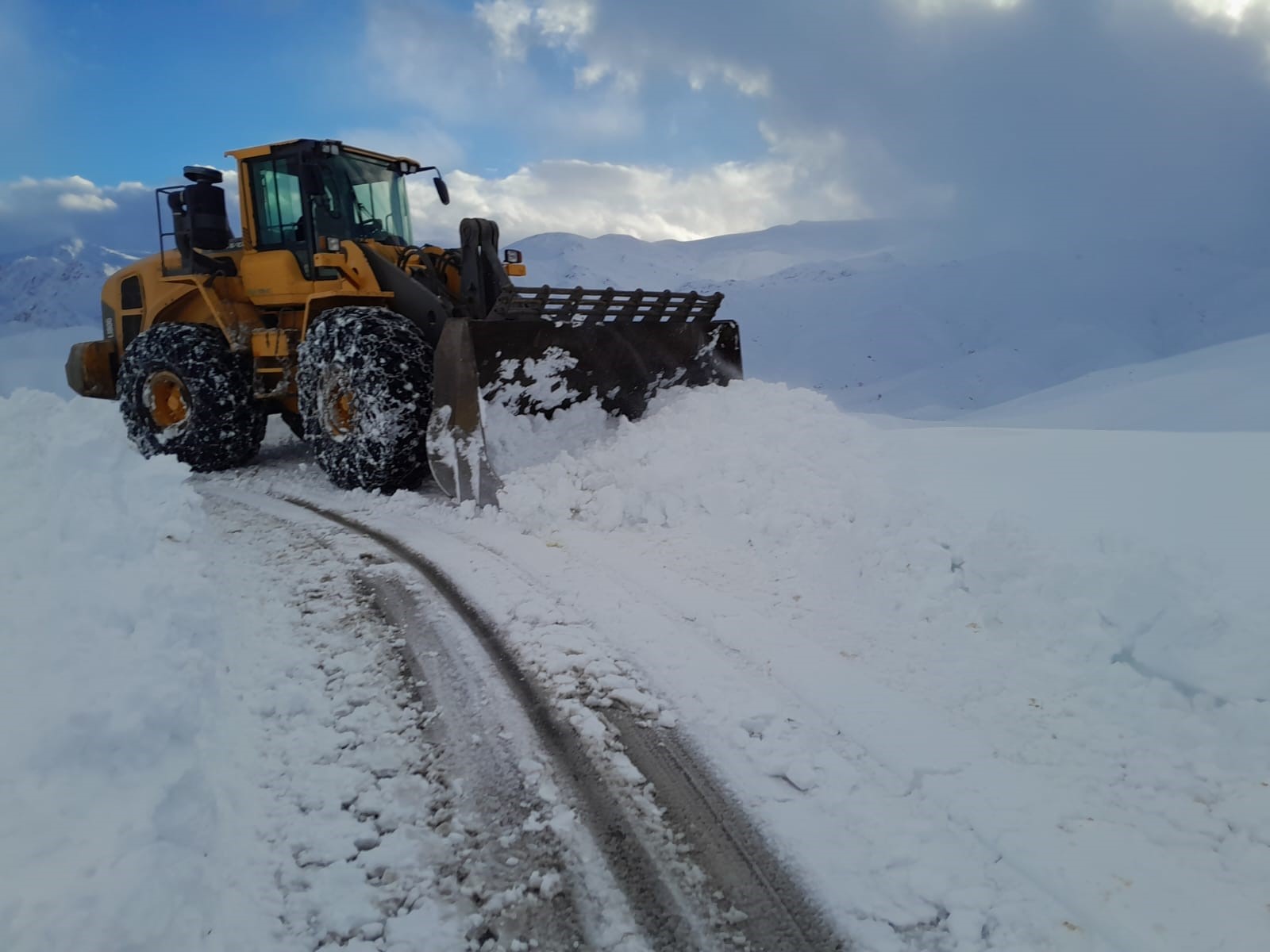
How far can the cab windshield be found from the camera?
22.3 ft

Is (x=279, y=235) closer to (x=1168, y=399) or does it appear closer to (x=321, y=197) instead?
(x=321, y=197)

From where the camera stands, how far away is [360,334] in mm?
5836

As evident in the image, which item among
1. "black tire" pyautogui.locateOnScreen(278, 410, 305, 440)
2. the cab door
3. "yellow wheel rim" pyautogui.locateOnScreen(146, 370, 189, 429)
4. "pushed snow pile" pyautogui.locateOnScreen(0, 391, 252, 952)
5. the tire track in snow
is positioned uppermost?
the cab door

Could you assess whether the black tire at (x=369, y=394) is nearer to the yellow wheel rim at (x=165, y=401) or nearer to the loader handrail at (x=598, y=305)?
the loader handrail at (x=598, y=305)

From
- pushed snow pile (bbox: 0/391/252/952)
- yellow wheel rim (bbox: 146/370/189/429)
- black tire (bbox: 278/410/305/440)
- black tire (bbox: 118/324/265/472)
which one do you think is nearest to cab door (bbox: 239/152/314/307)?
black tire (bbox: 118/324/265/472)

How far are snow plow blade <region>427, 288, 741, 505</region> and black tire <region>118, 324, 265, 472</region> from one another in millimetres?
2744

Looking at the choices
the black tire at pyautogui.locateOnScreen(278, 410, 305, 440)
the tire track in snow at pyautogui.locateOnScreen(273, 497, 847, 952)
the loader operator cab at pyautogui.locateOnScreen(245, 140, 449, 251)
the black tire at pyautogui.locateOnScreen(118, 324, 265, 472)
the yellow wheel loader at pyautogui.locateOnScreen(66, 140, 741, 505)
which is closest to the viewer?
the tire track in snow at pyautogui.locateOnScreen(273, 497, 847, 952)

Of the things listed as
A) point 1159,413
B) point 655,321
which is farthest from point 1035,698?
point 1159,413

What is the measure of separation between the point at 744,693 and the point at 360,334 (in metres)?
4.25

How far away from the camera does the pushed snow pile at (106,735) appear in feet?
5.59

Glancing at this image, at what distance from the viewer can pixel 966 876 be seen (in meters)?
2.02

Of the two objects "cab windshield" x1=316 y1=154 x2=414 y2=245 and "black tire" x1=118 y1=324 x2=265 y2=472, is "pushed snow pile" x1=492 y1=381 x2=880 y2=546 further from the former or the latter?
"black tire" x1=118 y1=324 x2=265 y2=472

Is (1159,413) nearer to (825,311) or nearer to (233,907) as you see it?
(233,907)

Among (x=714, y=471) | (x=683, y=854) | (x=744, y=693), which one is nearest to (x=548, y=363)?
(x=714, y=471)
